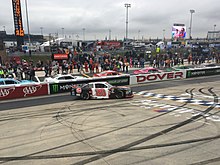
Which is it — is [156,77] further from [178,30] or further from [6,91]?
[178,30]

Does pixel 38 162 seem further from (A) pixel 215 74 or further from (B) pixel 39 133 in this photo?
(A) pixel 215 74

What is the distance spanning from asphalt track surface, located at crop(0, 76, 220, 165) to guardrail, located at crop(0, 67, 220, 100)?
150 centimetres

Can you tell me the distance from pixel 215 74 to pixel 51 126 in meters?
24.9

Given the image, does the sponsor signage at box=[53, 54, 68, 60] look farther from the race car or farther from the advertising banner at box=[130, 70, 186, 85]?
the race car

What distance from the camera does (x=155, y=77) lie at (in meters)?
22.4

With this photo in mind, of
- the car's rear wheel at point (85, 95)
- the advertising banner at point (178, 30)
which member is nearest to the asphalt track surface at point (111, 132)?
the car's rear wheel at point (85, 95)

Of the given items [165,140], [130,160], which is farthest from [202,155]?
→ [130,160]

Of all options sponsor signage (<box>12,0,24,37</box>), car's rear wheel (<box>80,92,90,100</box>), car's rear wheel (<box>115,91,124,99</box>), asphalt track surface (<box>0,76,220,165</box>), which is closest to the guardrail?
asphalt track surface (<box>0,76,220,165</box>)

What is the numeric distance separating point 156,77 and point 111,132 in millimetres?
15141

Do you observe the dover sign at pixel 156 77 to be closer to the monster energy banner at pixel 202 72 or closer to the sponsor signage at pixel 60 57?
the monster energy banner at pixel 202 72

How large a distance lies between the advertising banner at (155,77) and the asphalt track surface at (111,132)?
23.3 ft

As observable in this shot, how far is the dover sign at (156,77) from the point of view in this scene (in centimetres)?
2100

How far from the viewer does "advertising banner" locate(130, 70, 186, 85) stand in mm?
21000

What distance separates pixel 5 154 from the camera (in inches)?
265
